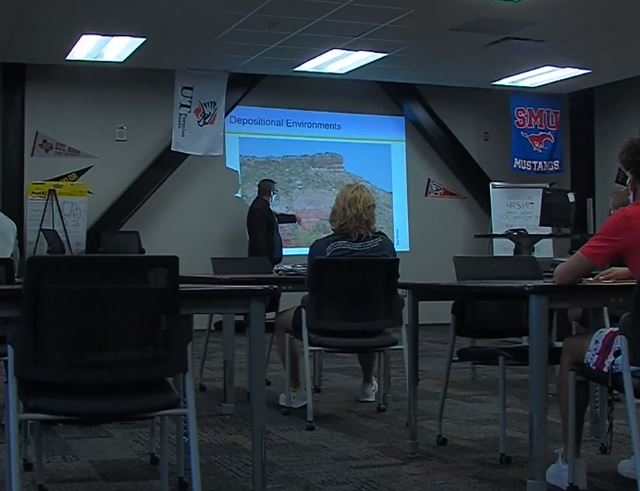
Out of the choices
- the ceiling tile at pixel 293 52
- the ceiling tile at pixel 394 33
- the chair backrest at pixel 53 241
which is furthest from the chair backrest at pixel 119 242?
the ceiling tile at pixel 394 33

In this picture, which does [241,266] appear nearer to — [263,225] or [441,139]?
[263,225]

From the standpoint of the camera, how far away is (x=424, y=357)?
7293 mm

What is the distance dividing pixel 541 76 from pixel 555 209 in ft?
5.46

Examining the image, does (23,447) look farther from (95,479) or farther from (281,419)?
(281,419)

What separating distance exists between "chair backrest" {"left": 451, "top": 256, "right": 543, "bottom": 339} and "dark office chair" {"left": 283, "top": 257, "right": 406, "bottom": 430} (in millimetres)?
302

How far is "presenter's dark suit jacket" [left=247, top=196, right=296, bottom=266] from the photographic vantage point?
9.31 meters

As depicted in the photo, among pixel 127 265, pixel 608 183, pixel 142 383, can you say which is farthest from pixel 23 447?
pixel 608 183

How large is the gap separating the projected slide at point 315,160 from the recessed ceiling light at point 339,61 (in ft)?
2.81

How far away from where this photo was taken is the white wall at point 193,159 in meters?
9.38

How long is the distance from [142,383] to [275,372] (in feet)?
12.5

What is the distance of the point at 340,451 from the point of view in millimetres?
3713

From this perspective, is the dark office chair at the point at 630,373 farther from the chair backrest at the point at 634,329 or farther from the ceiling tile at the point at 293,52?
the ceiling tile at the point at 293,52

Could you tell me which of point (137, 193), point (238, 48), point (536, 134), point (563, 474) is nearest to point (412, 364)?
point (563, 474)

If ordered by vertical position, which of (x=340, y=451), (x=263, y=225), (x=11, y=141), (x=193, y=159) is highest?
(x=11, y=141)
